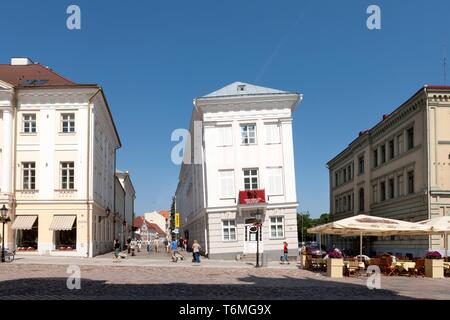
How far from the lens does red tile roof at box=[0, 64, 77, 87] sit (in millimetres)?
41000

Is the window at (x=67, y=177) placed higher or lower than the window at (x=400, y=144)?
lower

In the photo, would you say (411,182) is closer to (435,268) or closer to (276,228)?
(276,228)

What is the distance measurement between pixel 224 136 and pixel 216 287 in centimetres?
2177

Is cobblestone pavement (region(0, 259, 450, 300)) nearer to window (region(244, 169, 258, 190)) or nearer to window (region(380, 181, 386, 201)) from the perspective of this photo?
window (region(244, 169, 258, 190))

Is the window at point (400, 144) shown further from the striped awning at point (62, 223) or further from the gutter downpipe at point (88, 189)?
the striped awning at point (62, 223)

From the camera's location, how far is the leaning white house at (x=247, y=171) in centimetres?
3862

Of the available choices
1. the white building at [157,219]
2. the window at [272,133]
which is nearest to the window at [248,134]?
the window at [272,133]

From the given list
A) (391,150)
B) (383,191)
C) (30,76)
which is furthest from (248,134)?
(30,76)

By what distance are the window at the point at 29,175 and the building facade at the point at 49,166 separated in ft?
0.21

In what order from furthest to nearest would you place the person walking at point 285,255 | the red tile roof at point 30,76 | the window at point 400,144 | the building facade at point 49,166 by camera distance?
the window at point 400,144 → the red tile roof at point 30,76 → the building facade at point 49,166 → the person walking at point 285,255

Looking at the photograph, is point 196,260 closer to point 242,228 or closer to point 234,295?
point 242,228

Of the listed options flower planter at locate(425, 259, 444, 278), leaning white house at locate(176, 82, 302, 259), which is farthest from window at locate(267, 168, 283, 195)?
flower planter at locate(425, 259, 444, 278)
